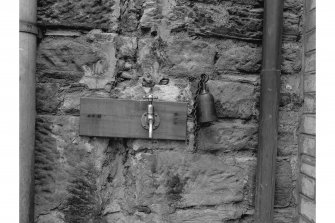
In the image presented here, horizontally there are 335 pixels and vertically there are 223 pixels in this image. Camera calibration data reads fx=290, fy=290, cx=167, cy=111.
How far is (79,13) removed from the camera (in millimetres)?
1264

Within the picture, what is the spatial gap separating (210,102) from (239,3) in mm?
494

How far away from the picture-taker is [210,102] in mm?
1213

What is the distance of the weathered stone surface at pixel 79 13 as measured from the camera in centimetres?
125

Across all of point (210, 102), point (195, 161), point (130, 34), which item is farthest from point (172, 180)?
point (130, 34)

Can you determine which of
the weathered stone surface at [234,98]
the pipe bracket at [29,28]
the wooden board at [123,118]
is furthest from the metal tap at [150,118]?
the pipe bracket at [29,28]

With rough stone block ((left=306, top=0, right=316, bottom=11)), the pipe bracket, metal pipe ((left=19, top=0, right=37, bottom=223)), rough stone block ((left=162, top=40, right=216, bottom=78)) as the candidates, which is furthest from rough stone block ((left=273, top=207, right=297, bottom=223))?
the pipe bracket

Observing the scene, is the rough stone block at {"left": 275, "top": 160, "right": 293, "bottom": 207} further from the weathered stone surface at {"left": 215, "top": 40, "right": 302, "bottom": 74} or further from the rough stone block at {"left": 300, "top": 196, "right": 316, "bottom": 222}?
the weathered stone surface at {"left": 215, "top": 40, "right": 302, "bottom": 74}

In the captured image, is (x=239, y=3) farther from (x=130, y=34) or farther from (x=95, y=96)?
(x=95, y=96)

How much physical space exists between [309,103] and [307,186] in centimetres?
38

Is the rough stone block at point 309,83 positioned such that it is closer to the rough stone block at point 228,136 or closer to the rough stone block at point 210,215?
the rough stone block at point 228,136

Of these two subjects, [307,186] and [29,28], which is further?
[307,186]

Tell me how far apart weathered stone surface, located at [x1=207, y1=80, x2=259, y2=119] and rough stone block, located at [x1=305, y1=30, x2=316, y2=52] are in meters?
0.30

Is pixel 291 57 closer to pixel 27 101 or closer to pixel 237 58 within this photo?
pixel 237 58

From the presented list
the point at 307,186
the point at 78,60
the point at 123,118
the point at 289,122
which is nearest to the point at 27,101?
the point at 78,60
